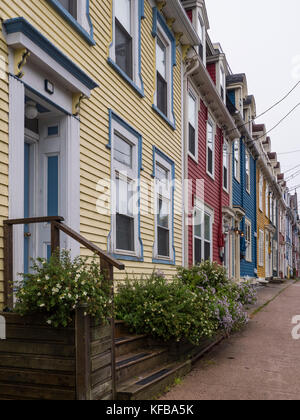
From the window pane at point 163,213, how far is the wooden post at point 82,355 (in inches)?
232

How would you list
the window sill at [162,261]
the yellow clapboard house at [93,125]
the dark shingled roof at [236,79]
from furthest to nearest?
the dark shingled roof at [236,79] < the window sill at [162,261] < the yellow clapboard house at [93,125]

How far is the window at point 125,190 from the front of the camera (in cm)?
794

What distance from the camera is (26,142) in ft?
21.3

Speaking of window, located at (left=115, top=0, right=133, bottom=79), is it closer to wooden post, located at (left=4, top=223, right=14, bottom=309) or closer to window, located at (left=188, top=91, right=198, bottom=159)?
window, located at (left=188, top=91, right=198, bottom=159)

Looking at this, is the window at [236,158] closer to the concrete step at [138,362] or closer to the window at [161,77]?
the window at [161,77]

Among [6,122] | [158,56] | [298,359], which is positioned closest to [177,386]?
[298,359]

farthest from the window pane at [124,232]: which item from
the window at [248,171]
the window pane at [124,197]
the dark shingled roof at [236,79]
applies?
the window at [248,171]

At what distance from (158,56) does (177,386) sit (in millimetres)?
7200

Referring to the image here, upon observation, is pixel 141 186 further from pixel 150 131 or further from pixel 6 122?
pixel 6 122

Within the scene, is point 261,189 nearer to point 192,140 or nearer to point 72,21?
point 192,140

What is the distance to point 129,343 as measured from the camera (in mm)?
6035

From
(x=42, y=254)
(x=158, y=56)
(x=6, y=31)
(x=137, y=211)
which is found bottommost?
(x=42, y=254)

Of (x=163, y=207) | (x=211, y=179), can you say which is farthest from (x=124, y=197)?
(x=211, y=179)
